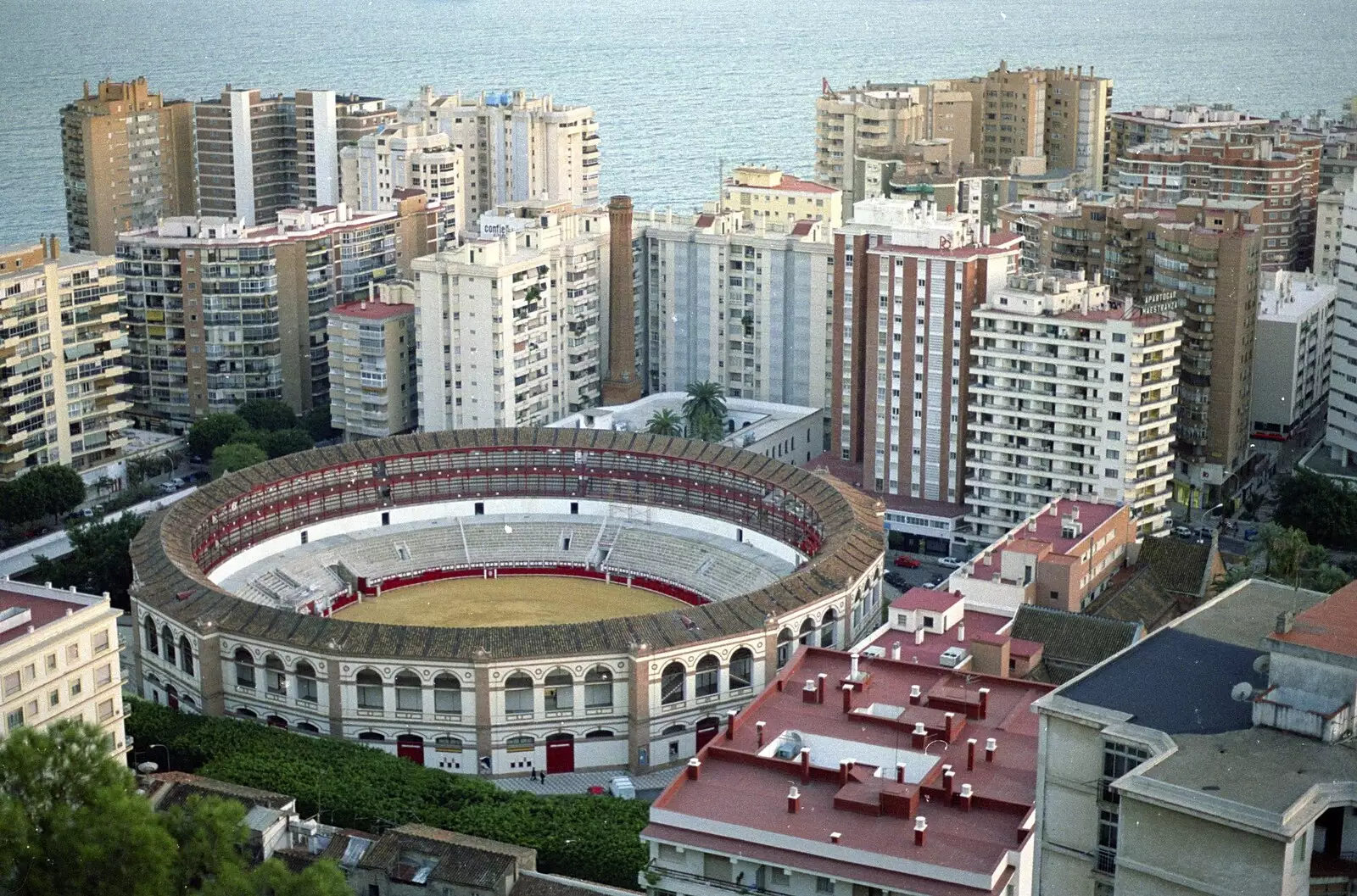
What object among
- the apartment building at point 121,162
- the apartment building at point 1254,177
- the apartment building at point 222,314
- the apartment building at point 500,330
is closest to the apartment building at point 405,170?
the apartment building at point 121,162

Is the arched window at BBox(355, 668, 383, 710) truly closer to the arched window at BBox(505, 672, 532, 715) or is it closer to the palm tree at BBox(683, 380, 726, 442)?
the arched window at BBox(505, 672, 532, 715)

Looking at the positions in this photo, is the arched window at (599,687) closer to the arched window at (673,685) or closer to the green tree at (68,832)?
the arched window at (673,685)

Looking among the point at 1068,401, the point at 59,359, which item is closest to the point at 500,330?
the point at 59,359

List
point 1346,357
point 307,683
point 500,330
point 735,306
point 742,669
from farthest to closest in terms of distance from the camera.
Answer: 1. point 735,306
2. point 1346,357
3. point 500,330
4. point 742,669
5. point 307,683

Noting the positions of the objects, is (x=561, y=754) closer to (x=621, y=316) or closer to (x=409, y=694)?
(x=409, y=694)

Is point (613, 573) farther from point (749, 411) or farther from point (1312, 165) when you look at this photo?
point (1312, 165)

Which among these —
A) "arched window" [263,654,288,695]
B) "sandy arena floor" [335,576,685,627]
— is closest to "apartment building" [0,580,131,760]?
"arched window" [263,654,288,695]

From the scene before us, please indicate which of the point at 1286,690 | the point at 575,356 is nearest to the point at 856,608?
the point at 575,356
